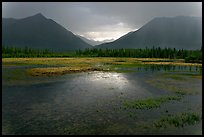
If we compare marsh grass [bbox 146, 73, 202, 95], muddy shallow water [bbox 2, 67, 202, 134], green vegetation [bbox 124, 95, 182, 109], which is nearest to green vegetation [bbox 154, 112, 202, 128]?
muddy shallow water [bbox 2, 67, 202, 134]

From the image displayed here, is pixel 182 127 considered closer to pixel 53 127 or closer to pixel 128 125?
pixel 128 125

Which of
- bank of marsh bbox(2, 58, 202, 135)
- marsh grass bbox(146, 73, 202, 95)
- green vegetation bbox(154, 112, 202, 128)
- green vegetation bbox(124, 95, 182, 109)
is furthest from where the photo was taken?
marsh grass bbox(146, 73, 202, 95)

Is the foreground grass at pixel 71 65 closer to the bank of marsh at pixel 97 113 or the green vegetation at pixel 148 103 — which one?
the bank of marsh at pixel 97 113

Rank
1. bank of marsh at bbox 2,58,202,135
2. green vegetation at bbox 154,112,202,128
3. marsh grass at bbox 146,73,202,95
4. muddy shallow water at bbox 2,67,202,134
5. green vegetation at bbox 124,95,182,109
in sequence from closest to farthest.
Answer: muddy shallow water at bbox 2,67,202,134, bank of marsh at bbox 2,58,202,135, green vegetation at bbox 154,112,202,128, green vegetation at bbox 124,95,182,109, marsh grass at bbox 146,73,202,95

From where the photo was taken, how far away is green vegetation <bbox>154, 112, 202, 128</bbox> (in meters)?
20.9

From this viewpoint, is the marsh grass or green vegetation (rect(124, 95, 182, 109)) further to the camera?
the marsh grass

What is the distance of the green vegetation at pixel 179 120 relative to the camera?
20928mm

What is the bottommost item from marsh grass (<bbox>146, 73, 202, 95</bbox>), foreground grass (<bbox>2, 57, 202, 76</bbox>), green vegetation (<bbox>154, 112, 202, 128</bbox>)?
green vegetation (<bbox>154, 112, 202, 128</bbox>)

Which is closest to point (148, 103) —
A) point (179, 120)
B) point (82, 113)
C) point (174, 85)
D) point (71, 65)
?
point (179, 120)

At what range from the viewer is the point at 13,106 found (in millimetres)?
27234

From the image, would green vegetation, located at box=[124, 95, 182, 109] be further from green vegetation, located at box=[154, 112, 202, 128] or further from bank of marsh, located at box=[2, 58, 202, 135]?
green vegetation, located at box=[154, 112, 202, 128]

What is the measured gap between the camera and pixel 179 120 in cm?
2206

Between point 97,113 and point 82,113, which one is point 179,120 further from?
point 82,113

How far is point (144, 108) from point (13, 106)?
16.7 meters
